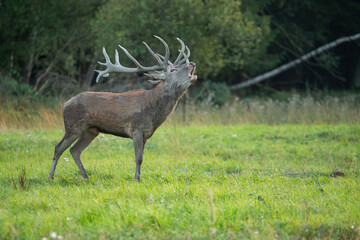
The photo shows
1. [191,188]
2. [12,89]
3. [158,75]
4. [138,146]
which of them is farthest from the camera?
[12,89]

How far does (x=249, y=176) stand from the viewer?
7.47 meters

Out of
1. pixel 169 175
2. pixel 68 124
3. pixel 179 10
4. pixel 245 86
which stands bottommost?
pixel 245 86

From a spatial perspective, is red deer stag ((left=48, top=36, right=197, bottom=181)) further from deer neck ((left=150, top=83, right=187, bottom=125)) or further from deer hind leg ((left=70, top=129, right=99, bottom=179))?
deer hind leg ((left=70, top=129, right=99, bottom=179))

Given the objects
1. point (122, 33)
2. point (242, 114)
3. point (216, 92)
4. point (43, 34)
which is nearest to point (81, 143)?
point (122, 33)

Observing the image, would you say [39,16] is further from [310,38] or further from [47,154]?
[310,38]

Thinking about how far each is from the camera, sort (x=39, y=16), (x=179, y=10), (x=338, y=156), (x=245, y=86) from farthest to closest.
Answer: (x=245, y=86), (x=39, y=16), (x=179, y=10), (x=338, y=156)

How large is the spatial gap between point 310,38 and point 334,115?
12201mm

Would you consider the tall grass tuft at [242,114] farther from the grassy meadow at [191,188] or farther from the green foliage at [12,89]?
the grassy meadow at [191,188]

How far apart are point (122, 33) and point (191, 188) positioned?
11658 millimetres

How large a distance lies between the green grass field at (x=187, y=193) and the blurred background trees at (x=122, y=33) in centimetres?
617

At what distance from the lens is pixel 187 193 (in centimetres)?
625

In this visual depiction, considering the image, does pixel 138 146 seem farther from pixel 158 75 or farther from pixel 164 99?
pixel 158 75

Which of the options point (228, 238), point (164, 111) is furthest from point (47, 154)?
point (228, 238)

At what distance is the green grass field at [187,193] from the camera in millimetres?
4973
